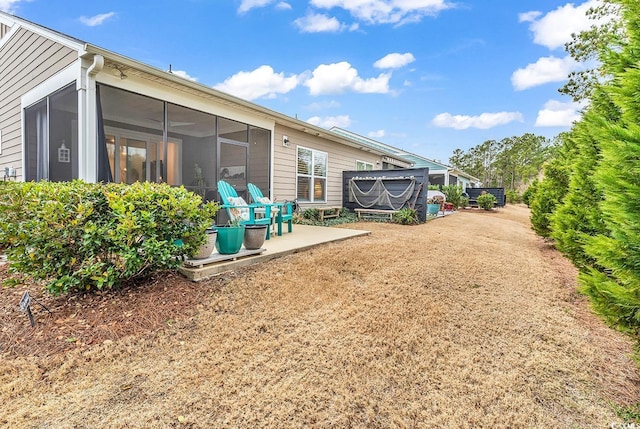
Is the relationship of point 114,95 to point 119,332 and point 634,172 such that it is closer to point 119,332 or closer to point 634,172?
point 119,332

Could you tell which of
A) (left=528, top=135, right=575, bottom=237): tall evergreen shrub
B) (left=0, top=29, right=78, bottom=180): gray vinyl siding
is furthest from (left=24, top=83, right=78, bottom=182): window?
(left=528, top=135, right=575, bottom=237): tall evergreen shrub

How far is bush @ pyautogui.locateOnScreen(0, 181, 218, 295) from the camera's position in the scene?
2.46 metres

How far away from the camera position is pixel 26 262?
2.51m

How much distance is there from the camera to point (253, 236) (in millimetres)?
3844

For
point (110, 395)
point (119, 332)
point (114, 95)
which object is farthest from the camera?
point (114, 95)

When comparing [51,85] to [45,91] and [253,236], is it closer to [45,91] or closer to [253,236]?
[45,91]

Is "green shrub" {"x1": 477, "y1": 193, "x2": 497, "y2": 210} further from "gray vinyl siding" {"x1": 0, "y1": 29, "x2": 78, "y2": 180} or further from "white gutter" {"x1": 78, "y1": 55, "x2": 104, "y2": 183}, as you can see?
"gray vinyl siding" {"x1": 0, "y1": 29, "x2": 78, "y2": 180}

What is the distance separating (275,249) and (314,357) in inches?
97.0

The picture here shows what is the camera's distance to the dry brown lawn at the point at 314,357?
1.52m

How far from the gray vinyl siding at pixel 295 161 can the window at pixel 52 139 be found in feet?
13.1

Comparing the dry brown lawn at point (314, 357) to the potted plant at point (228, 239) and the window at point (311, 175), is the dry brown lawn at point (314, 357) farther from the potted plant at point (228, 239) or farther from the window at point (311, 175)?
the window at point (311, 175)

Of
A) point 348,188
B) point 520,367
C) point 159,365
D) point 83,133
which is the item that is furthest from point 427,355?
point 348,188

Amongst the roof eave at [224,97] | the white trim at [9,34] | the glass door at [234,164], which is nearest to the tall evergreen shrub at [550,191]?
the roof eave at [224,97]

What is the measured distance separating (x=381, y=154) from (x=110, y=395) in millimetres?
12135
